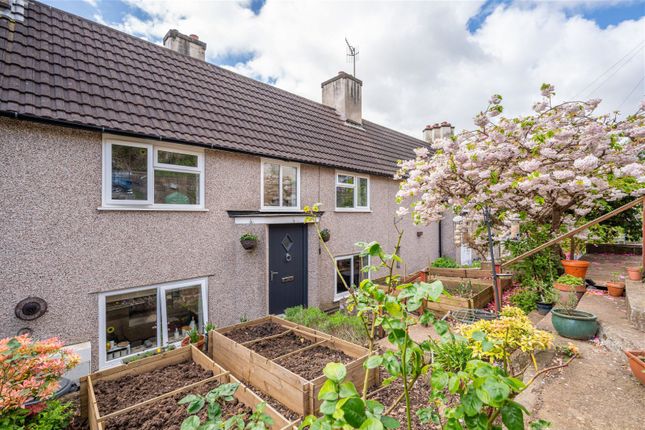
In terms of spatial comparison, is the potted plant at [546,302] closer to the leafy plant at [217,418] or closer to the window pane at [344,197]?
the window pane at [344,197]

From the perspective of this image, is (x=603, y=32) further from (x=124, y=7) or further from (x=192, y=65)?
(x=124, y=7)

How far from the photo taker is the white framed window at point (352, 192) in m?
8.80

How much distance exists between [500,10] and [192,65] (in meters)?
8.96

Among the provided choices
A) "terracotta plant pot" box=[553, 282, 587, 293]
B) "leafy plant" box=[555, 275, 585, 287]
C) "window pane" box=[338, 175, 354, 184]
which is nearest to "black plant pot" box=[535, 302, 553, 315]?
"terracotta plant pot" box=[553, 282, 587, 293]

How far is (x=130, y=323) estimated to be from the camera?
529 centimetres

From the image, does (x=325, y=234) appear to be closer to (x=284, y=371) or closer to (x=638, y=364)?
(x=284, y=371)

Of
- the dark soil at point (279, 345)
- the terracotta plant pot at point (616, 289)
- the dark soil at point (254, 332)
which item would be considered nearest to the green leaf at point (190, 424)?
the dark soil at point (279, 345)

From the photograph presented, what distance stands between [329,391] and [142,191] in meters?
5.55

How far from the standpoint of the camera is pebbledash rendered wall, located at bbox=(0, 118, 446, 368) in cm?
423

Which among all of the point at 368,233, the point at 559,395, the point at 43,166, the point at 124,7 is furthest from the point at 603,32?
the point at 43,166

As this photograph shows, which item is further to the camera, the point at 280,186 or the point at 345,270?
the point at 345,270

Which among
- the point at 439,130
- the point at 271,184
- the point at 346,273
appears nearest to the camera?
the point at 271,184

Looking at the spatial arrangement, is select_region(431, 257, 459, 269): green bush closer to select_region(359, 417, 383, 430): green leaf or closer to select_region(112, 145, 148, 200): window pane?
select_region(112, 145, 148, 200): window pane

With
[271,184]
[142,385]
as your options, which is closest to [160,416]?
[142,385]
